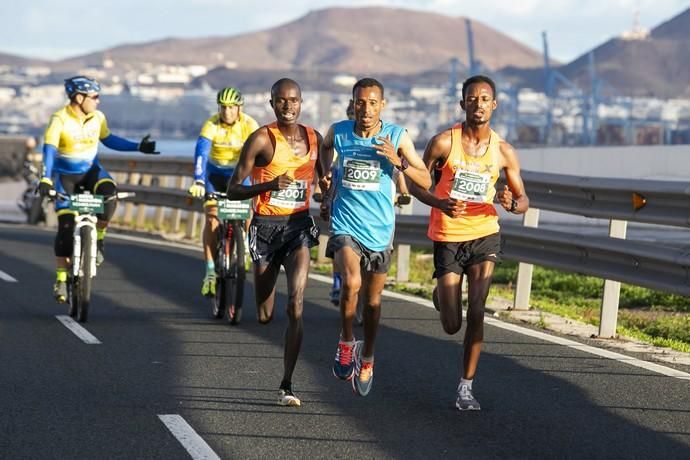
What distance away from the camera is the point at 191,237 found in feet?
71.1

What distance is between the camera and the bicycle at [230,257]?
453 inches

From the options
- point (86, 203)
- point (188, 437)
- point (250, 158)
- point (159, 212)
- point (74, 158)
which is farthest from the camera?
point (159, 212)

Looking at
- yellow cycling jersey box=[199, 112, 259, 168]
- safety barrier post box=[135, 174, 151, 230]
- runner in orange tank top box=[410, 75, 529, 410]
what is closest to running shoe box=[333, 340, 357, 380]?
runner in orange tank top box=[410, 75, 529, 410]

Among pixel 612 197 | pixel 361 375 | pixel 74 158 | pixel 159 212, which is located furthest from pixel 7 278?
pixel 159 212

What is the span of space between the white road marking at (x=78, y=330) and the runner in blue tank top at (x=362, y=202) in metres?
2.95

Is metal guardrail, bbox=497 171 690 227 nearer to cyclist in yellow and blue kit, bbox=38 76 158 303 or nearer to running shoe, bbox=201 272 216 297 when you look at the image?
running shoe, bbox=201 272 216 297

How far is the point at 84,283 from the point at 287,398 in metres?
4.26

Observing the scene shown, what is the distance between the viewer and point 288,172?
807 cm

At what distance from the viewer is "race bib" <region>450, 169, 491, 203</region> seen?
7.64 meters

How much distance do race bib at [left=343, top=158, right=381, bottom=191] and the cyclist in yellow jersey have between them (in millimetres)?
4848

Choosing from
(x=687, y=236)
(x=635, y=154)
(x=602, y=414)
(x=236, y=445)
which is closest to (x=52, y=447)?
(x=236, y=445)

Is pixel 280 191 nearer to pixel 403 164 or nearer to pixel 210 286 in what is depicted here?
pixel 403 164

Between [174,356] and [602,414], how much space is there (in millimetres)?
3186

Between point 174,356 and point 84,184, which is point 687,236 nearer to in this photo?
point 84,184
